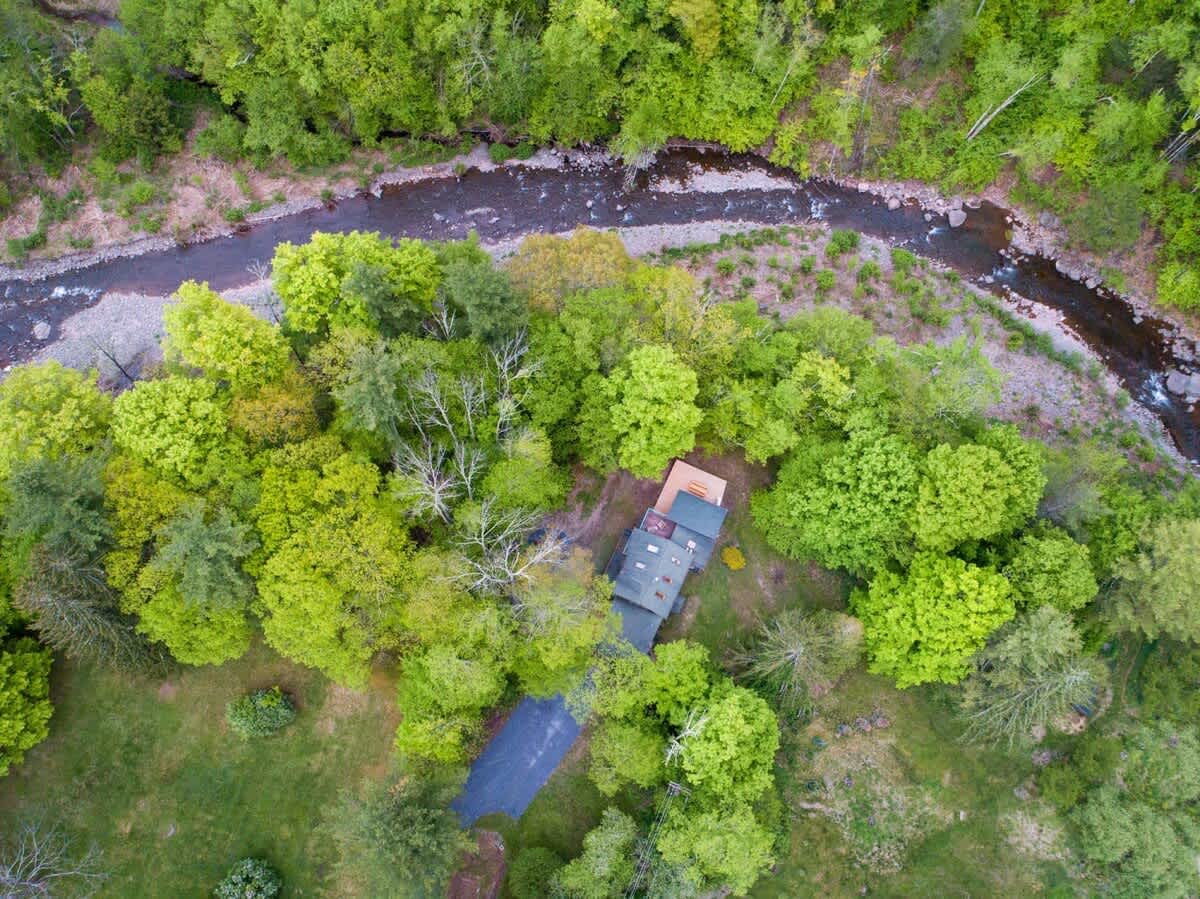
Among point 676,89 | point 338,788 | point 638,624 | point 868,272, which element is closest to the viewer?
point 338,788

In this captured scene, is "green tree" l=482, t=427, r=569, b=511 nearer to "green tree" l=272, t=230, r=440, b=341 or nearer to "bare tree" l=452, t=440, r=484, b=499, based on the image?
"bare tree" l=452, t=440, r=484, b=499

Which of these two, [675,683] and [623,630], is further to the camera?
[623,630]

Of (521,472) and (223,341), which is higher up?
(223,341)

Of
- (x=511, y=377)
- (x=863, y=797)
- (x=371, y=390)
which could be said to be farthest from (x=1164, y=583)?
(x=371, y=390)

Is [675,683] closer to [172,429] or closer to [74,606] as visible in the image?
[172,429]

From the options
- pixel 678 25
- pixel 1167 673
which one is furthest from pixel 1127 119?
pixel 1167 673

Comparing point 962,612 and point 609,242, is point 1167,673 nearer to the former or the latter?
point 962,612

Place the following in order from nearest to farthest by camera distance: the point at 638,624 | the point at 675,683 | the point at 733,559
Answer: the point at 675,683
the point at 638,624
the point at 733,559
